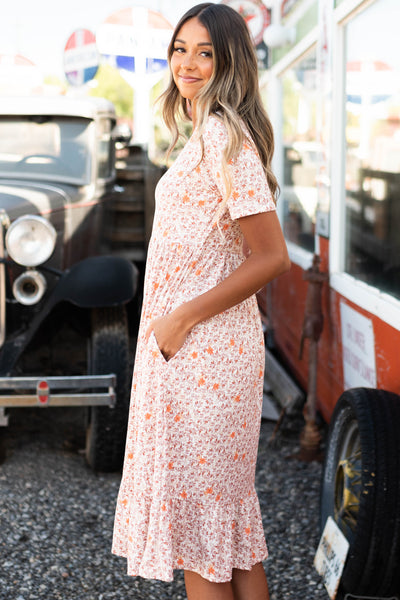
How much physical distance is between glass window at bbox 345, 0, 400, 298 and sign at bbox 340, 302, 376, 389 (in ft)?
0.68

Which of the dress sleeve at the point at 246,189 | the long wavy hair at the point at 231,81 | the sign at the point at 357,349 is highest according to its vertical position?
the long wavy hair at the point at 231,81

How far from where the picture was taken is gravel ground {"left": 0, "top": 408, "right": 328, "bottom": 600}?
2822 mm

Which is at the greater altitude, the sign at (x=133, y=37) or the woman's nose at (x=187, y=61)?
the sign at (x=133, y=37)

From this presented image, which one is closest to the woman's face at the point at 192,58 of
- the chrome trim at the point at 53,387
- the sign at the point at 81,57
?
the chrome trim at the point at 53,387

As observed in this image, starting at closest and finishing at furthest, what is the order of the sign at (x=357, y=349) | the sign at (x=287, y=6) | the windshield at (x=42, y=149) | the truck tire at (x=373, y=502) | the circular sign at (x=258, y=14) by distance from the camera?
the truck tire at (x=373, y=502)
the sign at (x=357, y=349)
the windshield at (x=42, y=149)
the sign at (x=287, y=6)
the circular sign at (x=258, y=14)

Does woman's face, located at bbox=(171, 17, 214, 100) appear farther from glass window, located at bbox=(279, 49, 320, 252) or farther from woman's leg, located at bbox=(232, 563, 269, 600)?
glass window, located at bbox=(279, 49, 320, 252)

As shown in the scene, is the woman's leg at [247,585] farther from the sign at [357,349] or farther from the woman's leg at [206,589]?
the sign at [357,349]

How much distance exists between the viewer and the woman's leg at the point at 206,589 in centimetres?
186

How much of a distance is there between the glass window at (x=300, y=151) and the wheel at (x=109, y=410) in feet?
5.71

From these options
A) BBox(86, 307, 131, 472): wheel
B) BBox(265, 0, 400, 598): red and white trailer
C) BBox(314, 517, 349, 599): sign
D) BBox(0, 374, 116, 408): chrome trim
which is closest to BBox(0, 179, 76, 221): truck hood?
BBox(86, 307, 131, 472): wheel

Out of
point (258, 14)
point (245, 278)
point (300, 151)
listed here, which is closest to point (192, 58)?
point (245, 278)

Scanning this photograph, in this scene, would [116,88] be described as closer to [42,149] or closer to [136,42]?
[136,42]

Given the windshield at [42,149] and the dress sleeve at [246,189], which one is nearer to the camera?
the dress sleeve at [246,189]

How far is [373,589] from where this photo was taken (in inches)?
96.7
